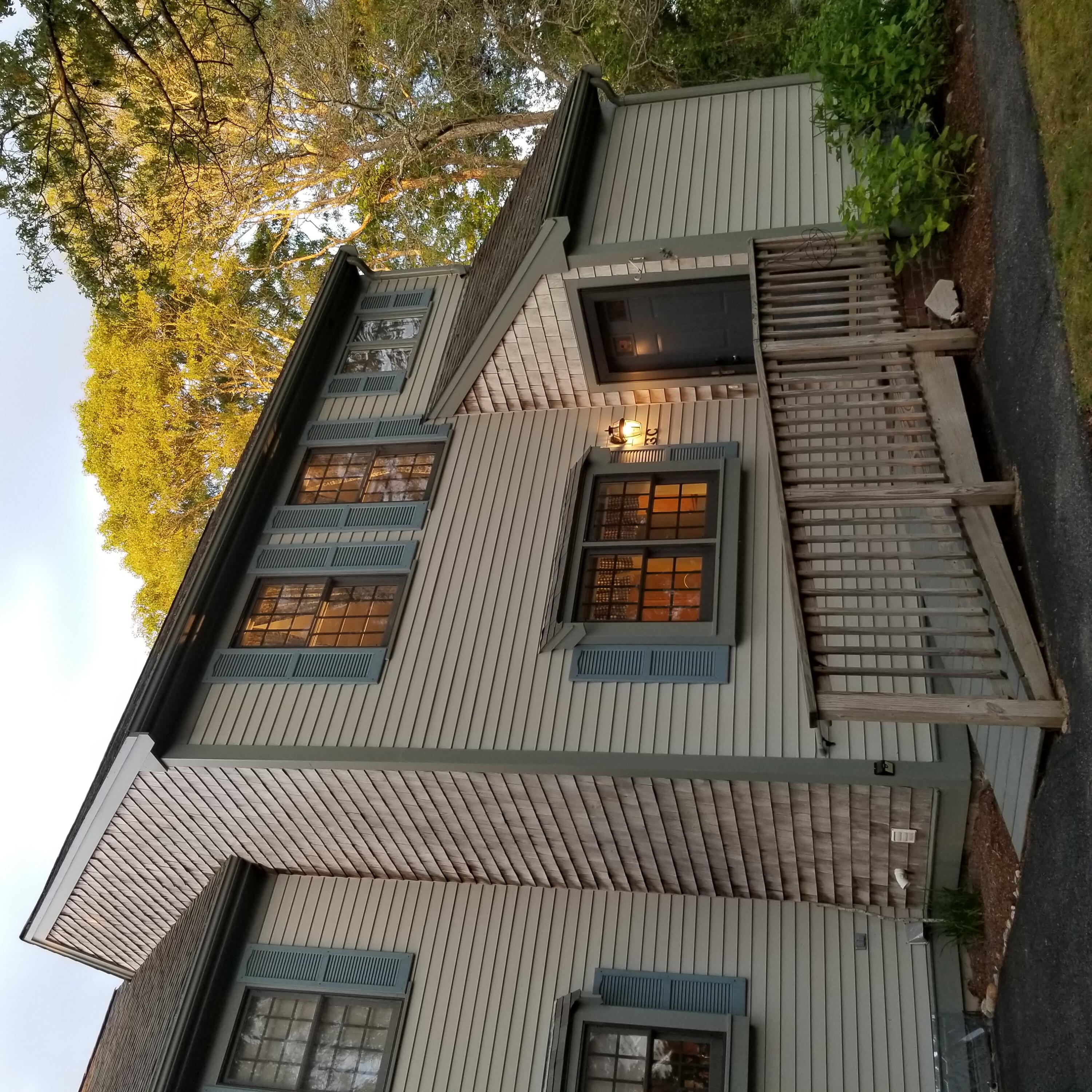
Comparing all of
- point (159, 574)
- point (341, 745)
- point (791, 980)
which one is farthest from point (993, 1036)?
point (159, 574)

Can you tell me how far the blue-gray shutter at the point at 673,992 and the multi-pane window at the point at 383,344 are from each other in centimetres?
794

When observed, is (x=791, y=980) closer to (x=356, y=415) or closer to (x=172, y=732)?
(x=172, y=732)

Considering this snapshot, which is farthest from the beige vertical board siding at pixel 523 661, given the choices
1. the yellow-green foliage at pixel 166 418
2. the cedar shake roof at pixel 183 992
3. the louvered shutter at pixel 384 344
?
the yellow-green foliage at pixel 166 418

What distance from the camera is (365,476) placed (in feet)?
35.8

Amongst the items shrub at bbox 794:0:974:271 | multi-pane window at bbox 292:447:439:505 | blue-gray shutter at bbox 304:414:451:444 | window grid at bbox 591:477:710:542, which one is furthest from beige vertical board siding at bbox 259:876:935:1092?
shrub at bbox 794:0:974:271

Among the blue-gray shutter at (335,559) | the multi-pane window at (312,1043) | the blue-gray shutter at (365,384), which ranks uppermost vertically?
the blue-gray shutter at (365,384)

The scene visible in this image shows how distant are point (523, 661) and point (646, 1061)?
3928 mm

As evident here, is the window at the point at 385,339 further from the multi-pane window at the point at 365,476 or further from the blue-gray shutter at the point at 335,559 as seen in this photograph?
the blue-gray shutter at the point at 335,559

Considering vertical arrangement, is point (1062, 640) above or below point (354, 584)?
below

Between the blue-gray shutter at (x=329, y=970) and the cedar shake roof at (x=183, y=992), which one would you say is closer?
the cedar shake roof at (x=183, y=992)

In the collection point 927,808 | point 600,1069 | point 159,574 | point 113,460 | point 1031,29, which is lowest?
point 600,1069

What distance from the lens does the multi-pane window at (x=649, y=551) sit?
28.7ft

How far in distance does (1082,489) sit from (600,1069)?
21.8 ft

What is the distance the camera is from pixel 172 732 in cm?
909
